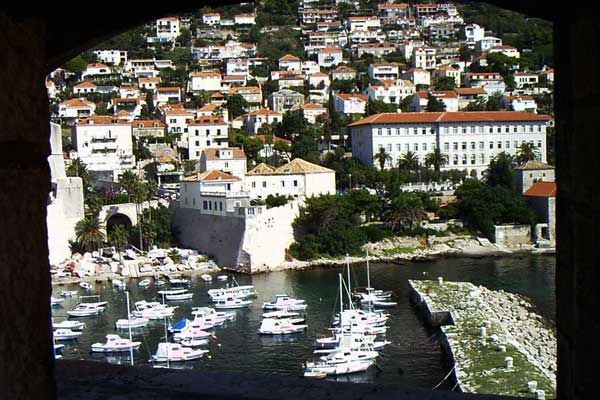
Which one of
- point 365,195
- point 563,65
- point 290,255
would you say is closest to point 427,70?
point 365,195

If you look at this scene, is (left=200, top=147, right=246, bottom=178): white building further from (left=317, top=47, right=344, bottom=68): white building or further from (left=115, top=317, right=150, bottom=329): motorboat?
(left=317, top=47, right=344, bottom=68): white building

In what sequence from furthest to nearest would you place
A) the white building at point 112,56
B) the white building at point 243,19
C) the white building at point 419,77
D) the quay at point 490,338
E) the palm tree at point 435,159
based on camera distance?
the white building at point 243,19 < the white building at point 112,56 < the white building at point 419,77 < the palm tree at point 435,159 < the quay at point 490,338

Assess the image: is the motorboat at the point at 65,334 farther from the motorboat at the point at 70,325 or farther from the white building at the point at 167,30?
the white building at the point at 167,30

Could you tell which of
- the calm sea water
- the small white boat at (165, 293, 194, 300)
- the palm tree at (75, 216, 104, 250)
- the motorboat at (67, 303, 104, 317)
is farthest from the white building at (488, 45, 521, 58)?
the motorboat at (67, 303, 104, 317)

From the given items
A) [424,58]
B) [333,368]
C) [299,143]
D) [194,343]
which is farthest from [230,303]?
[424,58]

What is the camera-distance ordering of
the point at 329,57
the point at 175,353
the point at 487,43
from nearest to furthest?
the point at 175,353 → the point at 329,57 → the point at 487,43

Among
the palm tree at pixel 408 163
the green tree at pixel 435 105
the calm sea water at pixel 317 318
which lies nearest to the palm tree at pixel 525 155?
the palm tree at pixel 408 163

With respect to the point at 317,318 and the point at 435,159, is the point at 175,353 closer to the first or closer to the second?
the point at 317,318
